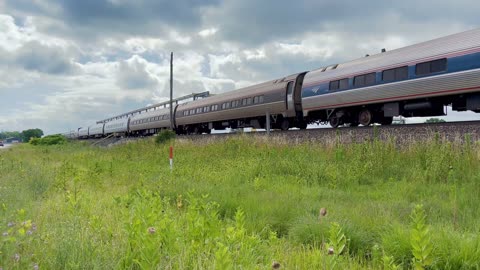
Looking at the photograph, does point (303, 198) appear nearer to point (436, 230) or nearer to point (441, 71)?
Result: point (436, 230)

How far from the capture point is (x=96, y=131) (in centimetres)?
6519

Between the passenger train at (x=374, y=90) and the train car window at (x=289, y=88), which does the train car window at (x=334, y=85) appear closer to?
the passenger train at (x=374, y=90)

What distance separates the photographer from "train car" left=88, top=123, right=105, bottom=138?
62.6 metres

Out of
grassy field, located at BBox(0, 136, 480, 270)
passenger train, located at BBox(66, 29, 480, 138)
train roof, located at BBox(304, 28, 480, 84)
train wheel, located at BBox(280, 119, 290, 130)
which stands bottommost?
grassy field, located at BBox(0, 136, 480, 270)

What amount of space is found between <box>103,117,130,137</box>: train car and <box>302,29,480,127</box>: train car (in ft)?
123

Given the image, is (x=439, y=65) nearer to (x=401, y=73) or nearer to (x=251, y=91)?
(x=401, y=73)

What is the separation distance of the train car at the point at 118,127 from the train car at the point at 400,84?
3760 centimetres

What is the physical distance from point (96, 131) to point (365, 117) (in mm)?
58500

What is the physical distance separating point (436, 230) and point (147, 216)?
3.23 meters

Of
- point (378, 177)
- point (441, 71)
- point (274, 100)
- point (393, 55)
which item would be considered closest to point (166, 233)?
point (378, 177)

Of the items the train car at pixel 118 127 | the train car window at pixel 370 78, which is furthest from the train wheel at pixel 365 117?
the train car at pixel 118 127

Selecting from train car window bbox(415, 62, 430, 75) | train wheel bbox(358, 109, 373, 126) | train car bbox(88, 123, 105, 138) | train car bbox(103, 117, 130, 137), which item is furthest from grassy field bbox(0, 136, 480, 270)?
train car bbox(88, 123, 105, 138)

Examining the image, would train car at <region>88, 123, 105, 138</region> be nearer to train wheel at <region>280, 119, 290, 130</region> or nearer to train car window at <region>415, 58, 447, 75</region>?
train wheel at <region>280, 119, 290, 130</region>

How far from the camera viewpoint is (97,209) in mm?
5195
